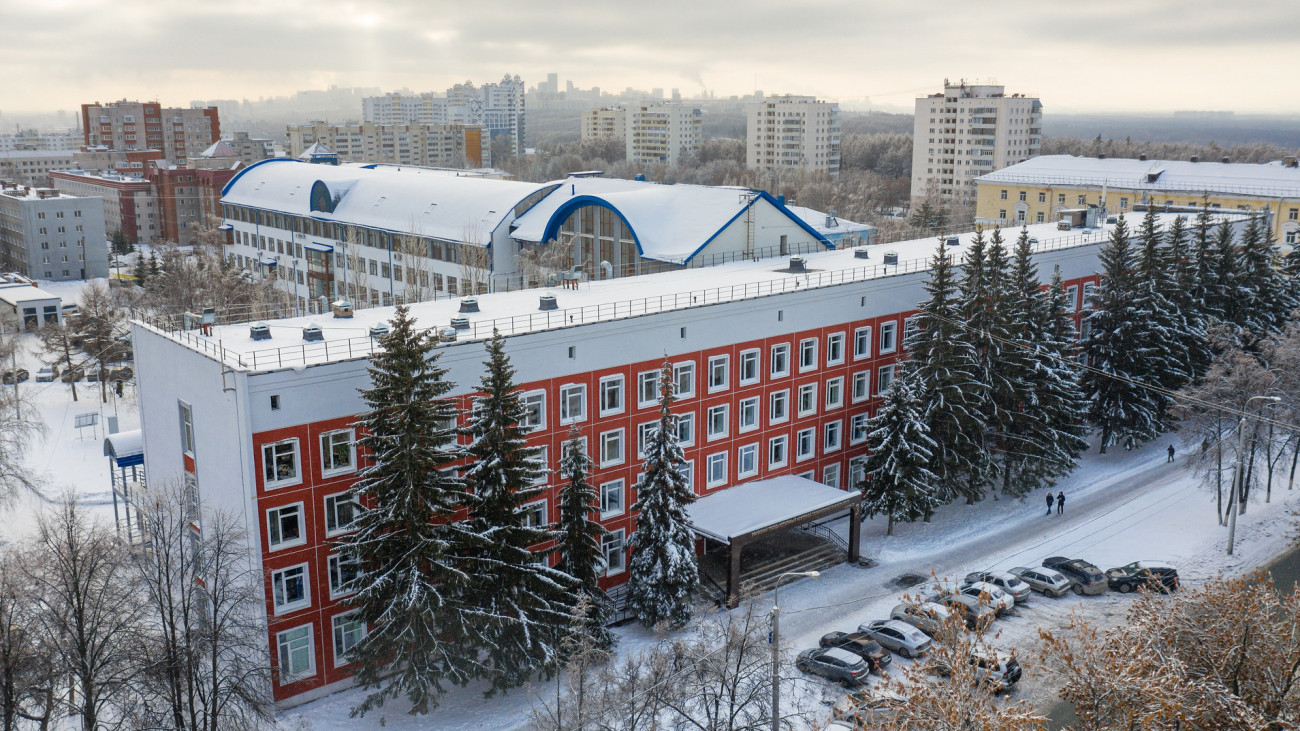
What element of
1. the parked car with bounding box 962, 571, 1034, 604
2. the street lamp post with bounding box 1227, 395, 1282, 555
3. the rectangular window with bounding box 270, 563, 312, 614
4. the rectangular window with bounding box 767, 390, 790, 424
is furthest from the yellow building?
the rectangular window with bounding box 270, 563, 312, 614

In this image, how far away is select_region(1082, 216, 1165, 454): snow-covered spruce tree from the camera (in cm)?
4447

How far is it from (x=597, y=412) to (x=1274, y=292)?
37722 mm

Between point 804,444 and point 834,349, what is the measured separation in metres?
3.90

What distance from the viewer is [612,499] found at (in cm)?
3384

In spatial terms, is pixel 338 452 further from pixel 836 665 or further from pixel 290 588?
pixel 836 665

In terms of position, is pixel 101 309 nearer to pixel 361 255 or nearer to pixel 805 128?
pixel 361 255

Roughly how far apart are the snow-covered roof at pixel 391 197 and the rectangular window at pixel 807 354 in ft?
92.6

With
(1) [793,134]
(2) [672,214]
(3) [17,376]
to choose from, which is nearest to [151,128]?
(1) [793,134]

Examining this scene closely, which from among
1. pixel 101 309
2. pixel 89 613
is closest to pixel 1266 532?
pixel 89 613

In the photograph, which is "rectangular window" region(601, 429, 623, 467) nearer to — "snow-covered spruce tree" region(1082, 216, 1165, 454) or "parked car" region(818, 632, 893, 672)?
"parked car" region(818, 632, 893, 672)

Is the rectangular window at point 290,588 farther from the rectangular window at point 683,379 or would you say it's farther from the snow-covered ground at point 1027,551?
the rectangular window at point 683,379

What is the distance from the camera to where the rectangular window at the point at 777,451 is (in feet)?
125

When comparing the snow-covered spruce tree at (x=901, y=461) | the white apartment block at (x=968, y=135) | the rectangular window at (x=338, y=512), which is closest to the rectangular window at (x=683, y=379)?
the snow-covered spruce tree at (x=901, y=461)

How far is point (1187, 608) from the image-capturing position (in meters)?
18.7
